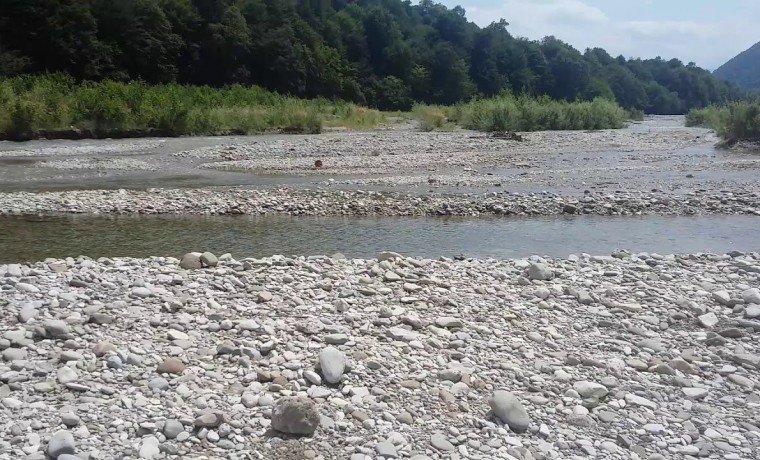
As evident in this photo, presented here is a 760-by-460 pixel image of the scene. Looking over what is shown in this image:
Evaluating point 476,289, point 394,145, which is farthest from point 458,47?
point 476,289

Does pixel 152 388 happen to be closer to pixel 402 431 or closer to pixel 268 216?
pixel 402 431

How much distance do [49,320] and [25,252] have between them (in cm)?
508

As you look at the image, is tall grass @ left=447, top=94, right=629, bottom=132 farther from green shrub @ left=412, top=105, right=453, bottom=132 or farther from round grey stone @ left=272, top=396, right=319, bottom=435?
round grey stone @ left=272, top=396, right=319, bottom=435

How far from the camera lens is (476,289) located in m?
7.43

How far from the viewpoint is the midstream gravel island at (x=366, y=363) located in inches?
181

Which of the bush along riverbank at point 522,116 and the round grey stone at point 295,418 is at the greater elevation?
the bush along riverbank at point 522,116

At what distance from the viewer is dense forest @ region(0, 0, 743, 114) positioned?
182ft

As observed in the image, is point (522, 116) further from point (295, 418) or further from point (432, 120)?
point (295, 418)

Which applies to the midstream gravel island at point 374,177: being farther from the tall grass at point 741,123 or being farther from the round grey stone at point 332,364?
the round grey stone at point 332,364

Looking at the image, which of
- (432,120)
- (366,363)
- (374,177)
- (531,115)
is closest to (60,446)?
(366,363)

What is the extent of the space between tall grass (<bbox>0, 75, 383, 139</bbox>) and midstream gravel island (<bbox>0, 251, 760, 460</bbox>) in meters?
26.9

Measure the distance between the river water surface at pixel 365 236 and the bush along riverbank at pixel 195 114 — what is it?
2115cm

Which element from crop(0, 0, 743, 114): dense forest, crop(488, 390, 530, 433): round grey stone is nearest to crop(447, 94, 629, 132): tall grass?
crop(0, 0, 743, 114): dense forest

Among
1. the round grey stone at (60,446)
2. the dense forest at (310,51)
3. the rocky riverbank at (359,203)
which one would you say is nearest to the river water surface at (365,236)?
the rocky riverbank at (359,203)
